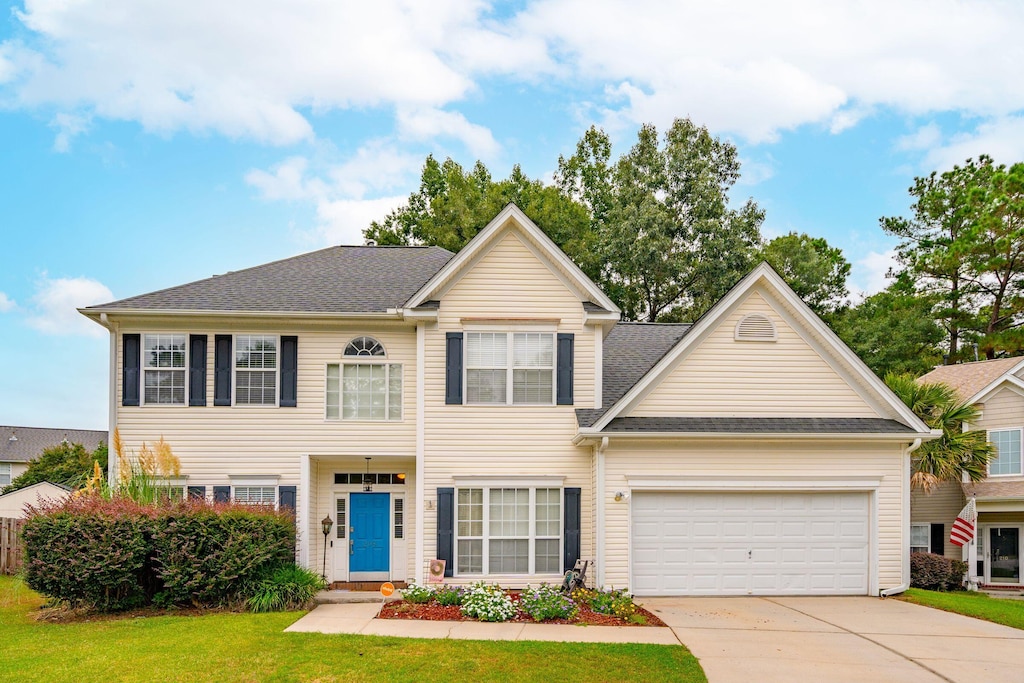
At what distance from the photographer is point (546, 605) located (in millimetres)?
12703

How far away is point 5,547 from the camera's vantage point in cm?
1939

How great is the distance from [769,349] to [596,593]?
5891 millimetres

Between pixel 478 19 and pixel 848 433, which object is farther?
pixel 478 19

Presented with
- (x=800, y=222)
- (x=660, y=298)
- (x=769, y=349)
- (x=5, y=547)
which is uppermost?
(x=800, y=222)

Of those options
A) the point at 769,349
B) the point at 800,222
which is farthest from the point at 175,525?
the point at 800,222

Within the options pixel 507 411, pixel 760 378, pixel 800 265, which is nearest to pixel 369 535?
pixel 507 411

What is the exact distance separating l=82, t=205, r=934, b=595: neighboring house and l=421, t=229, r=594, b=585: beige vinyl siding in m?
0.04

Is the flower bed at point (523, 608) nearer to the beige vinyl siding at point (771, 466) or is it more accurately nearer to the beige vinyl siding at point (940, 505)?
the beige vinyl siding at point (771, 466)

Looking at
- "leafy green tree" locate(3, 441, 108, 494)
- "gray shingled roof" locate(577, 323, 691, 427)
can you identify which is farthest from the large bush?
"leafy green tree" locate(3, 441, 108, 494)

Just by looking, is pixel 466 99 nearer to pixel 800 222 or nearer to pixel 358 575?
pixel 358 575

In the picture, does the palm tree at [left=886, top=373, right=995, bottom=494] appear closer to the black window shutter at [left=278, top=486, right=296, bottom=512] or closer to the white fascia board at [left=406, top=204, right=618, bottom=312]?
the white fascia board at [left=406, top=204, right=618, bottom=312]

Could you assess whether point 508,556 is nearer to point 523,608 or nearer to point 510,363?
point 523,608

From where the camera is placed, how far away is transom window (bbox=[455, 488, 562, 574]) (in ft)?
49.6

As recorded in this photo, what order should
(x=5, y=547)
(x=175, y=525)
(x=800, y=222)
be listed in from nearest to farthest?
A: (x=175, y=525) < (x=5, y=547) < (x=800, y=222)
